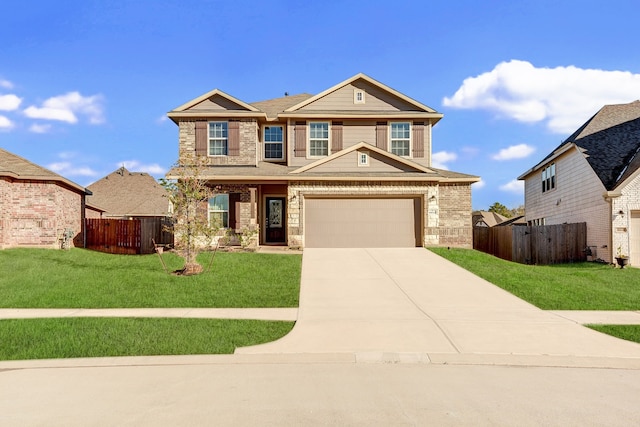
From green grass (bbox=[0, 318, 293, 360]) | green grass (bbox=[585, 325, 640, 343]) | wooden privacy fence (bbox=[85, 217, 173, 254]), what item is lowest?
green grass (bbox=[585, 325, 640, 343])

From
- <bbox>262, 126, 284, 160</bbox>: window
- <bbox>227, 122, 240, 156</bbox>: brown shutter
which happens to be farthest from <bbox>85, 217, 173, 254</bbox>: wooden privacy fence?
<bbox>262, 126, 284, 160</bbox>: window

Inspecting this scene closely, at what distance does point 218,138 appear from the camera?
73.2 ft

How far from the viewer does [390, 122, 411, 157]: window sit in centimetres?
2289

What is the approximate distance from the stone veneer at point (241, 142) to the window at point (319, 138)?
292 centimetres

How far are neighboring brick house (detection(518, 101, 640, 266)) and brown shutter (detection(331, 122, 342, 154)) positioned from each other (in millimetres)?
11505

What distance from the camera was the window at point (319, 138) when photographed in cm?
2277

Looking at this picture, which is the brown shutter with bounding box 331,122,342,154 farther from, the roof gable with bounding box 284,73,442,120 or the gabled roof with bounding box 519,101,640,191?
the gabled roof with bounding box 519,101,640,191

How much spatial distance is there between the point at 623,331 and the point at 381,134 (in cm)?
1608

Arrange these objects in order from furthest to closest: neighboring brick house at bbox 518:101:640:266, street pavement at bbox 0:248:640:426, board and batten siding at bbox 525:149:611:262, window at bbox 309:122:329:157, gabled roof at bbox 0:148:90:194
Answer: window at bbox 309:122:329:157 < gabled roof at bbox 0:148:90:194 < board and batten siding at bbox 525:149:611:262 < neighboring brick house at bbox 518:101:640:266 < street pavement at bbox 0:248:640:426

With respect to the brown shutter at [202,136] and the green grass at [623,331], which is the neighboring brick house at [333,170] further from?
the green grass at [623,331]

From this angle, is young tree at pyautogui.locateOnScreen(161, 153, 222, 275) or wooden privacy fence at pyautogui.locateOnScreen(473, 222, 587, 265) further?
wooden privacy fence at pyautogui.locateOnScreen(473, 222, 587, 265)

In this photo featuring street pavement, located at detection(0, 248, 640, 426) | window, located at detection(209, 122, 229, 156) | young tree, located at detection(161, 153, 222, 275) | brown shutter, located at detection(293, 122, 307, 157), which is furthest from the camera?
brown shutter, located at detection(293, 122, 307, 157)

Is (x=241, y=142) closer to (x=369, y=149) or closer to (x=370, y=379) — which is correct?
(x=369, y=149)

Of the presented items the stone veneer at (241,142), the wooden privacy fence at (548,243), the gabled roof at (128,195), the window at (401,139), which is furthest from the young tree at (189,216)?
the gabled roof at (128,195)
